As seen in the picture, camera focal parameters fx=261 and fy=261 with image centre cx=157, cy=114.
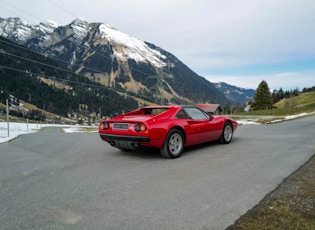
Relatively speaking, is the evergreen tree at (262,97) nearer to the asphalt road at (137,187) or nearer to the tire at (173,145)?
the asphalt road at (137,187)

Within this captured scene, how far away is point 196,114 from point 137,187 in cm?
379

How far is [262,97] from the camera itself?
72.6m

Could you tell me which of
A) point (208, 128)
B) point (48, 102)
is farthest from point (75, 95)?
point (208, 128)

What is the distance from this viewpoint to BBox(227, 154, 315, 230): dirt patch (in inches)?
111

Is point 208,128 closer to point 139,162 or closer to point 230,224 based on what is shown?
point 139,162

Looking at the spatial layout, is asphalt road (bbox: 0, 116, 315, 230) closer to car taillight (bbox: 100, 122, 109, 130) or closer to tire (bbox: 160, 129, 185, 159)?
tire (bbox: 160, 129, 185, 159)

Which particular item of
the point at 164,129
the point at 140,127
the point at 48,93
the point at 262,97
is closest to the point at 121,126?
the point at 140,127

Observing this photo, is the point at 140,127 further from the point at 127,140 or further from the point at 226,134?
the point at 226,134

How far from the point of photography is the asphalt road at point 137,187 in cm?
300

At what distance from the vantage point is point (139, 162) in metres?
5.98

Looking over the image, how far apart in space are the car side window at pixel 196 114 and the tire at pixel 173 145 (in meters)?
0.82

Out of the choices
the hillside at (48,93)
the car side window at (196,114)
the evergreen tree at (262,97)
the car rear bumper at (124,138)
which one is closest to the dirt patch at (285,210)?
the car rear bumper at (124,138)

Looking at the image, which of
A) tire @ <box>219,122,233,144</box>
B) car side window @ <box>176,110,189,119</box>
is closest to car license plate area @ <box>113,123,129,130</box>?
car side window @ <box>176,110,189,119</box>

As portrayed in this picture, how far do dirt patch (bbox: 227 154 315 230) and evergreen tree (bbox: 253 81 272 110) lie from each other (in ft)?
238
